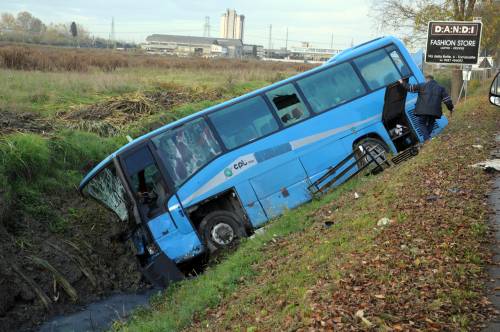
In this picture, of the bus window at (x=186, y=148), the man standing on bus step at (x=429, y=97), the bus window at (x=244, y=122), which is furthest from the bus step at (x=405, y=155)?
the bus window at (x=186, y=148)

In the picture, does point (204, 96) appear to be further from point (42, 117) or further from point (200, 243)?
point (200, 243)

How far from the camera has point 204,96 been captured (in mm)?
25344

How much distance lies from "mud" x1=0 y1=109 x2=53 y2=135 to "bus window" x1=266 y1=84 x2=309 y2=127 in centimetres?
623

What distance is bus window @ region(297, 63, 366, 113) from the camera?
1239cm

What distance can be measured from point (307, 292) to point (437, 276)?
1.26m

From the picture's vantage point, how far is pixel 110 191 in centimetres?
1130

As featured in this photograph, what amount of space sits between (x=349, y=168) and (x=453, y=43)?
12924 millimetres

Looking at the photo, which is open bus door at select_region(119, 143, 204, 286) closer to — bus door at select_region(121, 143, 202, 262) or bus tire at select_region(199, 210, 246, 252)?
bus door at select_region(121, 143, 202, 262)

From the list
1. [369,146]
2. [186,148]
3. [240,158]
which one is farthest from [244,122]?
[369,146]

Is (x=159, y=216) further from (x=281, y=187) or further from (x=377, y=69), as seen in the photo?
(x=377, y=69)

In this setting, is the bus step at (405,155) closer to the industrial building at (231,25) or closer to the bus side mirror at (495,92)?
the bus side mirror at (495,92)

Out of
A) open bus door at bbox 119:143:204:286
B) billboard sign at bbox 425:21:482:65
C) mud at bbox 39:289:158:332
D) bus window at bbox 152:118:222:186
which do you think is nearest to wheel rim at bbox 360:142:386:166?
bus window at bbox 152:118:222:186

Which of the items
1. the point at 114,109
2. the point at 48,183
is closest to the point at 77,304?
the point at 48,183

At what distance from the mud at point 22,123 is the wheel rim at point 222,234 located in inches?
227
